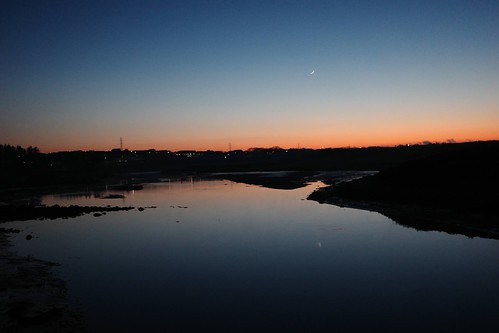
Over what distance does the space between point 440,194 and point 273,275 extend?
28101 mm

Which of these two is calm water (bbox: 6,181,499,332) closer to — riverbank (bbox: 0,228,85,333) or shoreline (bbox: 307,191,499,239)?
riverbank (bbox: 0,228,85,333)

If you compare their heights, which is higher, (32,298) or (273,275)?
(32,298)

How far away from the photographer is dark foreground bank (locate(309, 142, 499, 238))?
31.5m

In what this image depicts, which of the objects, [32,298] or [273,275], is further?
[273,275]

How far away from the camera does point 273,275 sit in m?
19.5

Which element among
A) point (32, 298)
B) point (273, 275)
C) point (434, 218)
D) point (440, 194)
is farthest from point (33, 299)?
point (440, 194)

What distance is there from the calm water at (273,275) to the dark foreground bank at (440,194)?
13.1ft

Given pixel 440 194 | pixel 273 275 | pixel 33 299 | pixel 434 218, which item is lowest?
pixel 273 275

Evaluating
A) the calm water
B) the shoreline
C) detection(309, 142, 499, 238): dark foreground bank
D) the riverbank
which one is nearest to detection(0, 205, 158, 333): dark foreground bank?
the riverbank

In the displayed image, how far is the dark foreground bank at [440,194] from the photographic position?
31469 mm

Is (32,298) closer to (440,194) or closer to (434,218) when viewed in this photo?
(434,218)

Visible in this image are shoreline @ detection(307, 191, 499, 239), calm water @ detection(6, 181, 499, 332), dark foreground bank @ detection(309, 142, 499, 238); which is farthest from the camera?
dark foreground bank @ detection(309, 142, 499, 238)

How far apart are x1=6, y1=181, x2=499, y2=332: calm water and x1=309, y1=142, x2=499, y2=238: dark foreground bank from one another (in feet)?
13.1

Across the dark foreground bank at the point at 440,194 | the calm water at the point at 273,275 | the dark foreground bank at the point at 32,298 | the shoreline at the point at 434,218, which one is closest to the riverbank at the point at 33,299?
the dark foreground bank at the point at 32,298
